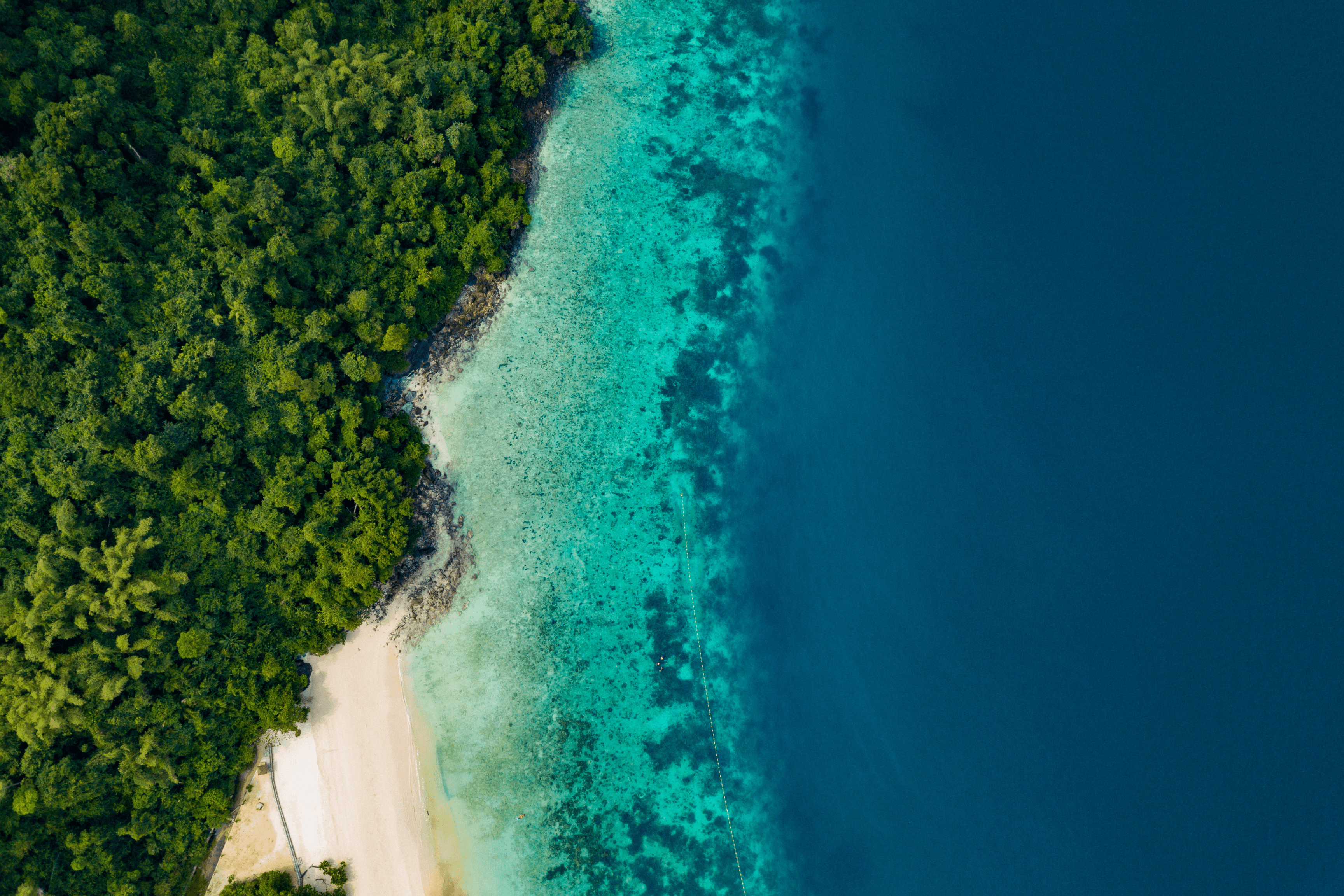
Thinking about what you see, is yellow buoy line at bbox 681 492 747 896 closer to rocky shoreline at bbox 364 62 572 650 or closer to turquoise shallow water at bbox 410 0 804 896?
turquoise shallow water at bbox 410 0 804 896

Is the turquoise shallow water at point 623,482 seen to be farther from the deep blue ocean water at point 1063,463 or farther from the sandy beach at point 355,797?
the deep blue ocean water at point 1063,463

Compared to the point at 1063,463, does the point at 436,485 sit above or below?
below

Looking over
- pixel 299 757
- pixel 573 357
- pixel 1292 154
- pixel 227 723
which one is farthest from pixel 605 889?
pixel 1292 154

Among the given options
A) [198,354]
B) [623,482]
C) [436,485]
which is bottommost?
[436,485]

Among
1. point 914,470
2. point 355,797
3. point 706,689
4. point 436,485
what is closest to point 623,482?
point 436,485

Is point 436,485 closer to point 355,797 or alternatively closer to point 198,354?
point 198,354

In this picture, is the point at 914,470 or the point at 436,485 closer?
the point at 436,485

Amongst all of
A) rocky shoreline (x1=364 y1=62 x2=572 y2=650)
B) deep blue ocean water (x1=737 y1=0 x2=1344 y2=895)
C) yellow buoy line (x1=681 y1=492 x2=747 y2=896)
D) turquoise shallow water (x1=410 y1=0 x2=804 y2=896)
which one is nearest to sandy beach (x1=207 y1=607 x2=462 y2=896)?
turquoise shallow water (x1=410 y1=0 x2=804 y2=896)
